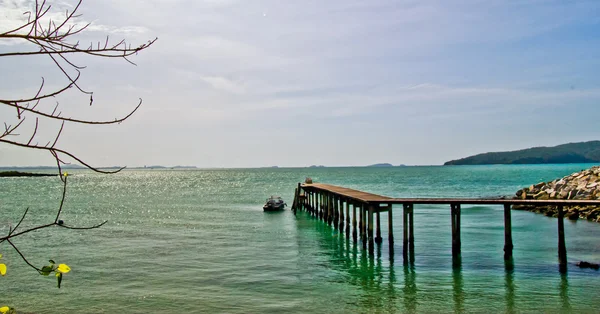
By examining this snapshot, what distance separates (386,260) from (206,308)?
7684 mm

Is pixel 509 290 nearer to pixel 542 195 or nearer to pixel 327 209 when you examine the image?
pixel 327 209

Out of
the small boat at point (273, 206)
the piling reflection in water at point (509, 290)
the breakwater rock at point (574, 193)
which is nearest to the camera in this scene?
the piling reflection in water at point (509, 290)

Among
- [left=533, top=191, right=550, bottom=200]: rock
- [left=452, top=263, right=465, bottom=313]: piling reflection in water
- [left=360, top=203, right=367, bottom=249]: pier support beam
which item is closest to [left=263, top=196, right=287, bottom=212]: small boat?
[left=360, top=203, right=367, bottom=249]: pier support beam

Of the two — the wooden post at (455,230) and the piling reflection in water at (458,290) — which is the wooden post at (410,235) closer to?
the wooden post at (455,230)

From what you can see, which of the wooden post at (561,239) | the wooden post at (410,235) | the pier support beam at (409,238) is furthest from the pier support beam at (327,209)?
the wooden post at (561,239)

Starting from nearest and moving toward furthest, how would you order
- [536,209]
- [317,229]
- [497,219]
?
[317,229] < [497,219] < [536,209]

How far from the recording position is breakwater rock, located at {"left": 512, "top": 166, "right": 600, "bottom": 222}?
95.3ft

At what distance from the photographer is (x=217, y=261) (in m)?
18.1

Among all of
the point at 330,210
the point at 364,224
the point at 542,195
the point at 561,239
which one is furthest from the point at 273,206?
the point at 561,239

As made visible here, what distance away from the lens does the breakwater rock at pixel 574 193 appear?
29.0m

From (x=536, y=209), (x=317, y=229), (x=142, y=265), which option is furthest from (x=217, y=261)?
(x=536, y=209)

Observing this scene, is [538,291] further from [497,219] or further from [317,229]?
[497,219]

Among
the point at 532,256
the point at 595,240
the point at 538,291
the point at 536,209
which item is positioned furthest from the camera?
the point at 536,209

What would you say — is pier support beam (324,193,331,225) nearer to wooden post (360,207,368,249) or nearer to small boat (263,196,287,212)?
wooden post (360,207,368,249)
